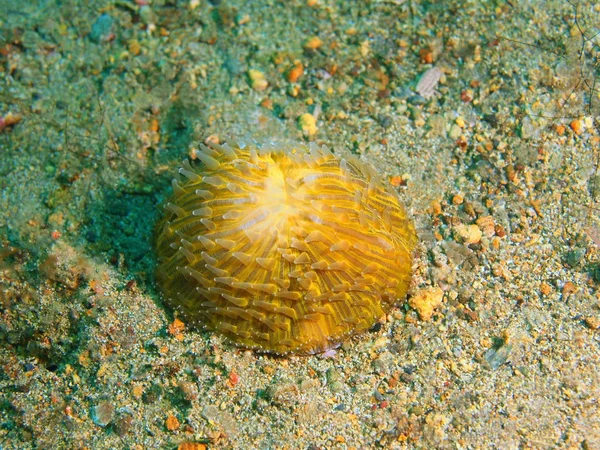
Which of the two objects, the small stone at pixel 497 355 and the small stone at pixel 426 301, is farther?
the small stone at pixel 426 301

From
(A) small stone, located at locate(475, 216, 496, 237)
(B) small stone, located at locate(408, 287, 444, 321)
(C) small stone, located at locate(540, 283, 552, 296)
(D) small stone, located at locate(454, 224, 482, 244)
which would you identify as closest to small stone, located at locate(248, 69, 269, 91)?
(D) small stone, located at locate(454, 224, 482, 244)

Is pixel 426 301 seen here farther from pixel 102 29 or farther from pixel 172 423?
pixel 102 29

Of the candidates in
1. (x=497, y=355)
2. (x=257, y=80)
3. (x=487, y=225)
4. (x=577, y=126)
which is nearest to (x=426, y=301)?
(x=497, y=355)

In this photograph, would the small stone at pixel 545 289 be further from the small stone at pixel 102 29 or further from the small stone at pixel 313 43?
the small stone at pixel 102 29

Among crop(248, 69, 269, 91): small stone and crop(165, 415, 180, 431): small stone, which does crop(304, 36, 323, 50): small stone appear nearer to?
crop(248, 69, 269, 91): small stone

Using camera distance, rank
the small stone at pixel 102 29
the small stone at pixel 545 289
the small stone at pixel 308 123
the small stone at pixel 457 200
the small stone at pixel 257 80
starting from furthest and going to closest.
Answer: the small stone at pixel 102 29 < the small stone at pixel 257 80 < the small stone at pixel 308 123 < the small stone at pixel 457 200 < the small stone at pixel 545 289

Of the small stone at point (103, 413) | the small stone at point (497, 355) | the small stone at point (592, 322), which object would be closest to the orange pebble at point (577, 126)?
the small stone at point (592, 322)

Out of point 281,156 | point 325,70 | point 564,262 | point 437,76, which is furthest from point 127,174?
point 564,262
